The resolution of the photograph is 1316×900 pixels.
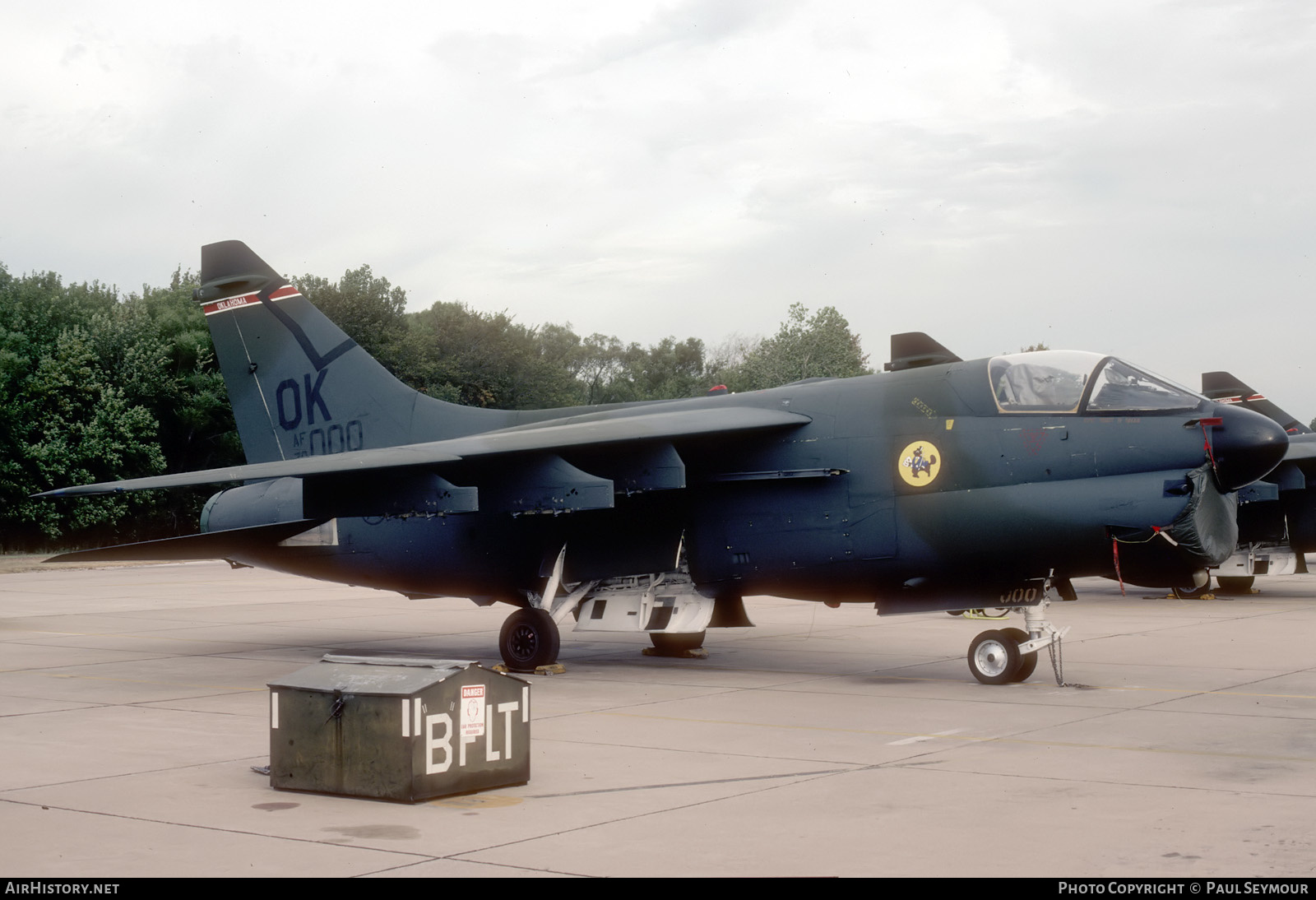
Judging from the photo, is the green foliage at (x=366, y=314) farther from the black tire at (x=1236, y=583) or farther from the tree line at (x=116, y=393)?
the black tire at (x=1236, y=583)

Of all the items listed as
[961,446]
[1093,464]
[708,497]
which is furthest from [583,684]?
[1093,464]

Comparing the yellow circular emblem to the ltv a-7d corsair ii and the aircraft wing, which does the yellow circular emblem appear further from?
the aircraft wing

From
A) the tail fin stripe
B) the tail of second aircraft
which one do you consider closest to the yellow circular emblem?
the tail of second aircraft

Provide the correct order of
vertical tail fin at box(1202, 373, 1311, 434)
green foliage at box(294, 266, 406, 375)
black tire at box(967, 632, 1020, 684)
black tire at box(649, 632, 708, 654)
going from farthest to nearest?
1. green foliage at box(294, 266, 406, 375)
2. vertical tail fin at box(1202, 373, 1311, 434)
3. black tire at box(649, 632, 708, 654)
4. black tire at box(967, 632, 1020, 684)

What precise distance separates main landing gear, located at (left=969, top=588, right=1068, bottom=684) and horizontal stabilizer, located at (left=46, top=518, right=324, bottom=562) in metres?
7.11

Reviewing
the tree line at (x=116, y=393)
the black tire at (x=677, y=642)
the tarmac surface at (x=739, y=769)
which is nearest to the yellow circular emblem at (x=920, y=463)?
the tarmac surface at (x=739, y=769)

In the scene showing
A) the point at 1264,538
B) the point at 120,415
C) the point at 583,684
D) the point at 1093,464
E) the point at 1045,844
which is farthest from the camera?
the point at 120,415

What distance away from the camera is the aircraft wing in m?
12.4

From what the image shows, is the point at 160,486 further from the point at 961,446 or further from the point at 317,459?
the point at 961,446

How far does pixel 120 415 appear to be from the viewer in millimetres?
45219

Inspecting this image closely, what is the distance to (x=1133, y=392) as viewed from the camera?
11555 millimetres

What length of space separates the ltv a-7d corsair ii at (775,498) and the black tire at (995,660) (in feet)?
0.06

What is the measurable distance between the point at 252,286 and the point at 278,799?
10.4 m

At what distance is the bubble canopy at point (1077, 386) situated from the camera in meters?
11.5
